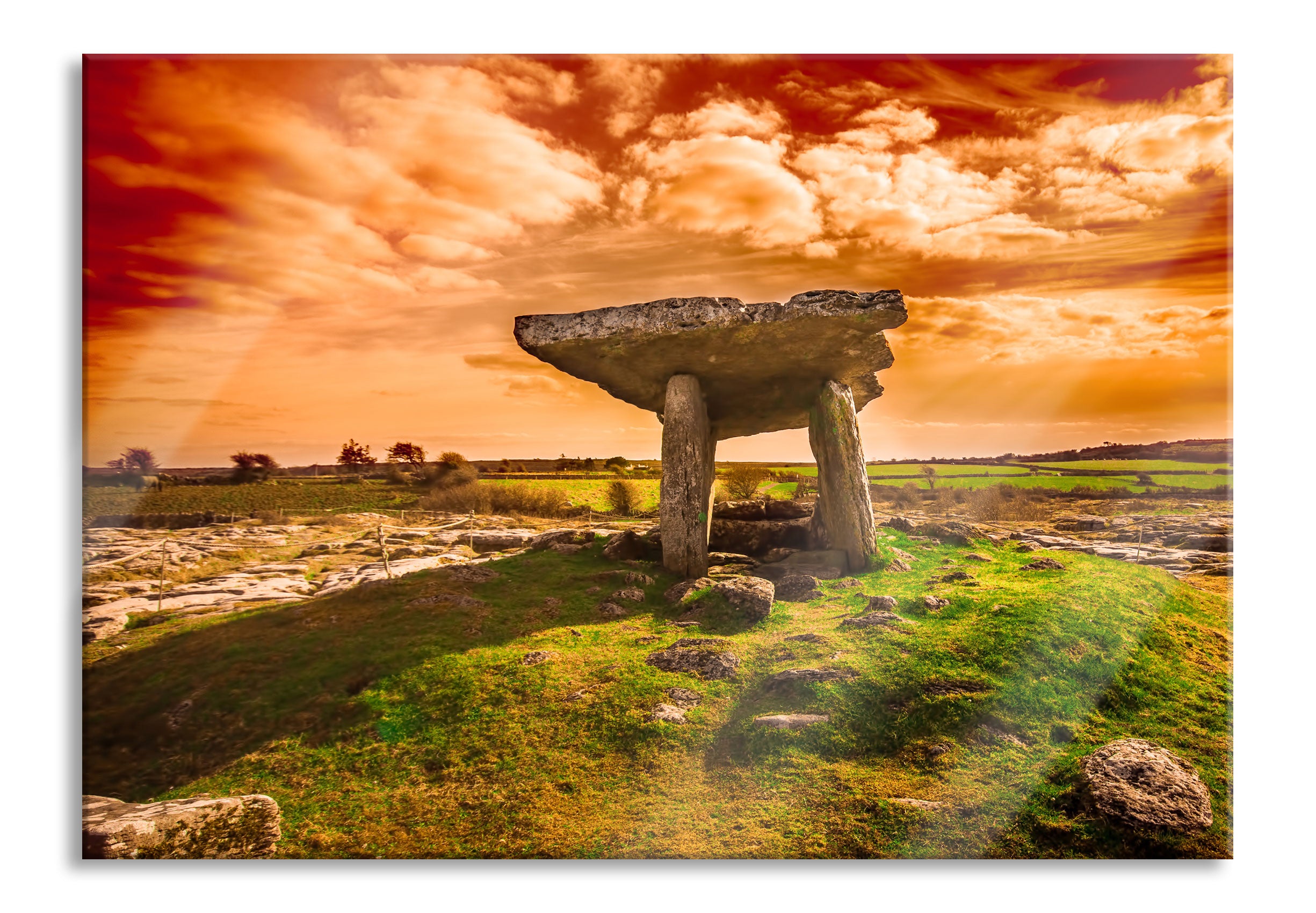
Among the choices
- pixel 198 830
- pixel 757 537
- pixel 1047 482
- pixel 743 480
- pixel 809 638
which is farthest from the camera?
pixel 743 480

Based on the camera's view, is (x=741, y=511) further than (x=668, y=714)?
Yes

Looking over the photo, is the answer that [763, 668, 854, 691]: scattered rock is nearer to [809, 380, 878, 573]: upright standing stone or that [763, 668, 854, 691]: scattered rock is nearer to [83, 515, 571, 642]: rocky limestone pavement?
[809, 380, 878, 573]: upright standing stone

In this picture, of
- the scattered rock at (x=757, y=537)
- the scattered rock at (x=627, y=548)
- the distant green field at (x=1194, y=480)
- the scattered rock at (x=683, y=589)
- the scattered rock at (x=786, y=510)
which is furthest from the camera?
the scattered rock at (x=786, y=510)

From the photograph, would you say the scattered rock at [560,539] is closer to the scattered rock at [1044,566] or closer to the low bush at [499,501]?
the scattered rock at [1044,566]

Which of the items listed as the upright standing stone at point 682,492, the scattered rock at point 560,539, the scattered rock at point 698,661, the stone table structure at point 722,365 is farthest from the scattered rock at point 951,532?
the scattered rock at point 698,661

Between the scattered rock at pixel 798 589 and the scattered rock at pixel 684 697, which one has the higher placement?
the scattered rock at pixel 798 589

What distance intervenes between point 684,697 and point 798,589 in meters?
3.37

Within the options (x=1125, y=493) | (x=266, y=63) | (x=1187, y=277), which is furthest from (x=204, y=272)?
(x=1125, y=493)

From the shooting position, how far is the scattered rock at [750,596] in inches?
286

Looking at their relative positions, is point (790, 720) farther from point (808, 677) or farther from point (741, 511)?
point (741, 511)

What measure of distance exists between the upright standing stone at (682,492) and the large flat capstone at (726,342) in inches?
35.9

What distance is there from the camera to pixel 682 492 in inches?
365

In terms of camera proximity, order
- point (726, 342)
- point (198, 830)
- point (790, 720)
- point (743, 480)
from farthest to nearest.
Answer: point (743, 480) → point (726, 342) → point (790, 720) → point (198, 830)

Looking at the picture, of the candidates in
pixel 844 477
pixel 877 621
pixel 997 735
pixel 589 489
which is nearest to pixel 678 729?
pixel 997 735
